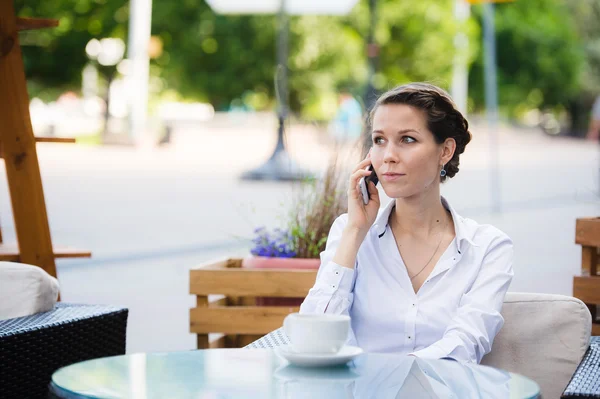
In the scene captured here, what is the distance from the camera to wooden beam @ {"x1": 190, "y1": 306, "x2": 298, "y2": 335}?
15.7 ft

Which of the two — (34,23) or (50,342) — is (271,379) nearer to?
(50,342)

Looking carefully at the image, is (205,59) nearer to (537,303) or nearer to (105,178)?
(105,178)

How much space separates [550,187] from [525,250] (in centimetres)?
981

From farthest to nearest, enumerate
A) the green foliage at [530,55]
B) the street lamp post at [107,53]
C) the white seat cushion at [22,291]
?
the green foliage at [530,55]
the street lamp post at [107,53]
the white seat cushion at [22,291]

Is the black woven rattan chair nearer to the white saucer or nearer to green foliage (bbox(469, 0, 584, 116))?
the white saucer

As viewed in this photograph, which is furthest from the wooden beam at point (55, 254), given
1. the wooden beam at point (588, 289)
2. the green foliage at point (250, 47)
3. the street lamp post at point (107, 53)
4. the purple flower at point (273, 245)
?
the street lamp post at point (107, 53)

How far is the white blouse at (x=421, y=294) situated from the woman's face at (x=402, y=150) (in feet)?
0.70

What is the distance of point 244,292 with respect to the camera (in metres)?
4.81

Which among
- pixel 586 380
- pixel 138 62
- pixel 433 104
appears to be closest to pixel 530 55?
pixel 138 62

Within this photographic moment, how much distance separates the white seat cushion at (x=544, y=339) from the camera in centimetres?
320

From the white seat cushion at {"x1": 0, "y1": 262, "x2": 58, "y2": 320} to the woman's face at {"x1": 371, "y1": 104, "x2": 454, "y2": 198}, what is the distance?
56.3 inches

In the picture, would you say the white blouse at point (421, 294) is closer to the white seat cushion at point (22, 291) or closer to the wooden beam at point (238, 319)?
the white seat cushion at point (22, 291)

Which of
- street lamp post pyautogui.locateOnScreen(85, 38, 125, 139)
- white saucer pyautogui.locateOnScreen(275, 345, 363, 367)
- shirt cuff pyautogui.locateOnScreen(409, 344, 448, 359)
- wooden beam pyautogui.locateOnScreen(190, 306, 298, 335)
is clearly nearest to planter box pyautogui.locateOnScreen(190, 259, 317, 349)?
wooden beam pyautogui.locateOnScreen(190, 306, 298, 335)

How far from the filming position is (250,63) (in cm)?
4391
